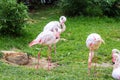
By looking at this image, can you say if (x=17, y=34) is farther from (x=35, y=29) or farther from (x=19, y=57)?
(x=19, y=57)

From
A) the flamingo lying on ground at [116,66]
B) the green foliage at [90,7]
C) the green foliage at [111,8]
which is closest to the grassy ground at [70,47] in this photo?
the flamingo lying on ground at [116,66]

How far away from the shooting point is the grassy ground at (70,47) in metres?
7.01

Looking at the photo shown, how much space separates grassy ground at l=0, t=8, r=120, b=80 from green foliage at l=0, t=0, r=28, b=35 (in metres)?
0.31

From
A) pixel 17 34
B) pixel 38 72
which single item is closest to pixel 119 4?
pixel 17 34

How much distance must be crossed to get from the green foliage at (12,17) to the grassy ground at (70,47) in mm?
313

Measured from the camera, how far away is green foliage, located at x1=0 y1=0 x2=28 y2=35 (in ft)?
35.9

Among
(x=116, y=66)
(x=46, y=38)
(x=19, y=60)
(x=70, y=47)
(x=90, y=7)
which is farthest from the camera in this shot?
(x=90, y=7)

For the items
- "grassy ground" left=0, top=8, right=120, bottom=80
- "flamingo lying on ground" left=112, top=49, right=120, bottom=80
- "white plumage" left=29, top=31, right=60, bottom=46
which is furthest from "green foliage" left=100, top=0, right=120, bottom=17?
"flamingo lying on ground" left=112, top=49, right=120, bottom=80

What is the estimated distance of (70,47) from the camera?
10281 millimetres

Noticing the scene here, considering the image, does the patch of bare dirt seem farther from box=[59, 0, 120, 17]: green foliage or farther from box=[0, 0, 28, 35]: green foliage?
box=[59, 0, 120, 17]: green foliage

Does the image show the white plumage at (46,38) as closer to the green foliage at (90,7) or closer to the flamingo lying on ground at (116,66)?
the flamingo lying on ground at (116,66)

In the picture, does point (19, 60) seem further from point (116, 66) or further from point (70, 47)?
point (116, 66)

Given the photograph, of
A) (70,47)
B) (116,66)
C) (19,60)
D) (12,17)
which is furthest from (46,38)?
(12,17)

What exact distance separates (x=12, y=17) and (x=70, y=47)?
82.7 inches
